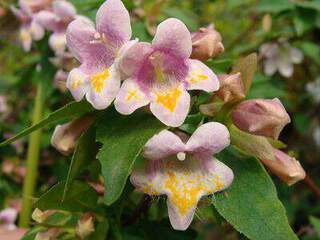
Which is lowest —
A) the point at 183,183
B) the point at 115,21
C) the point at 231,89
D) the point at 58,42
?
the point at 58,42

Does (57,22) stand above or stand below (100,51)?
below

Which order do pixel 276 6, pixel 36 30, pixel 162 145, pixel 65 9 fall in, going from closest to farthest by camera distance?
pixel 162 145
pixel 65 9
pixel 36 30
pixel 276 6

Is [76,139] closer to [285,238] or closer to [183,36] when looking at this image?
[183,36]

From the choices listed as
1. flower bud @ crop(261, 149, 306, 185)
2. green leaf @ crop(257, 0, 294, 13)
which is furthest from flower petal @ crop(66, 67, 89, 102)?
green leaf @ crop(257, 0, 294, 13)

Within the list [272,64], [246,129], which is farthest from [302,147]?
[246,129]

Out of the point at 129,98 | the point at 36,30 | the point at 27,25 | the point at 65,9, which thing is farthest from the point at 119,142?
the point at 27,25

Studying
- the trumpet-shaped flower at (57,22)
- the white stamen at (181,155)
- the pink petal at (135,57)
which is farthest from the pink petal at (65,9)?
the white stamen at (181,155)

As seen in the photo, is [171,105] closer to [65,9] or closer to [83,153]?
[83,153]

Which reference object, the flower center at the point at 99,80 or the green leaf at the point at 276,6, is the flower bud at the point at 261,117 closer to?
the flower center at the point at 99,80

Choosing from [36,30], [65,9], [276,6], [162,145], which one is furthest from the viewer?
[276,6]
